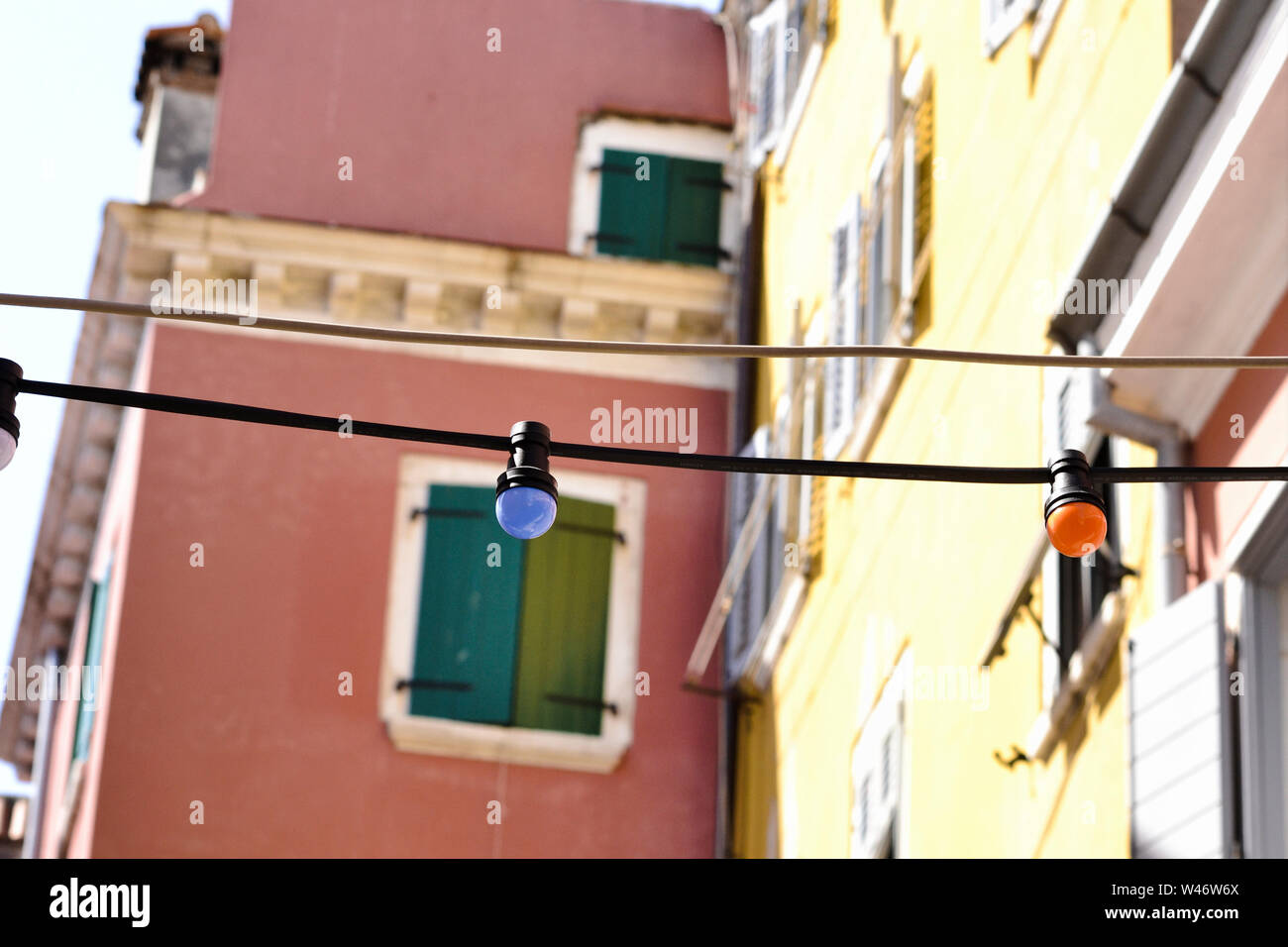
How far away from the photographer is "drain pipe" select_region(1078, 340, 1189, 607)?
281 inches

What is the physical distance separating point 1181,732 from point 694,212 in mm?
9984

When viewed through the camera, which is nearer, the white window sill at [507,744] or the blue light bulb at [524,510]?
the blue light bulb at [524,510]

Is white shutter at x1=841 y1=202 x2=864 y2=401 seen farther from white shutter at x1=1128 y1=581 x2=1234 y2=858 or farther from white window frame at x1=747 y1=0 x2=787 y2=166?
white shutter at x1=1128 y1=581 x2=1234 y2=858

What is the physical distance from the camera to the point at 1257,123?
6.40 m

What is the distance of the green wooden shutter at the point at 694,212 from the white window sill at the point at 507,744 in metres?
3.72

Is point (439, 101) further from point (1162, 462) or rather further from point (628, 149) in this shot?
point (1162, 462)

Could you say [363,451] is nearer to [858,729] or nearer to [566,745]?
[566,745]

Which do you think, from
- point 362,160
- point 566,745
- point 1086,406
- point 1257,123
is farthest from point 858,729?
point 362,160

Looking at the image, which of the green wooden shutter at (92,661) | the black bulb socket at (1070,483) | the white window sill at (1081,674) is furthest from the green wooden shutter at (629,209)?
the black bulb socket at (1070,483)

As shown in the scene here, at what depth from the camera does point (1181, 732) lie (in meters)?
6.67

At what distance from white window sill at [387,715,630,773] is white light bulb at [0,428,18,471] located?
9316 mm

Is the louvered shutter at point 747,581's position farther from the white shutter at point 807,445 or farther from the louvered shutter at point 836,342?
the louvered shutter at point 836,342

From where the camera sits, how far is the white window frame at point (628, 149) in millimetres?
16078

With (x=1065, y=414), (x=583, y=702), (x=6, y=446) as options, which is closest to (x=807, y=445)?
(x=583, y=702)
